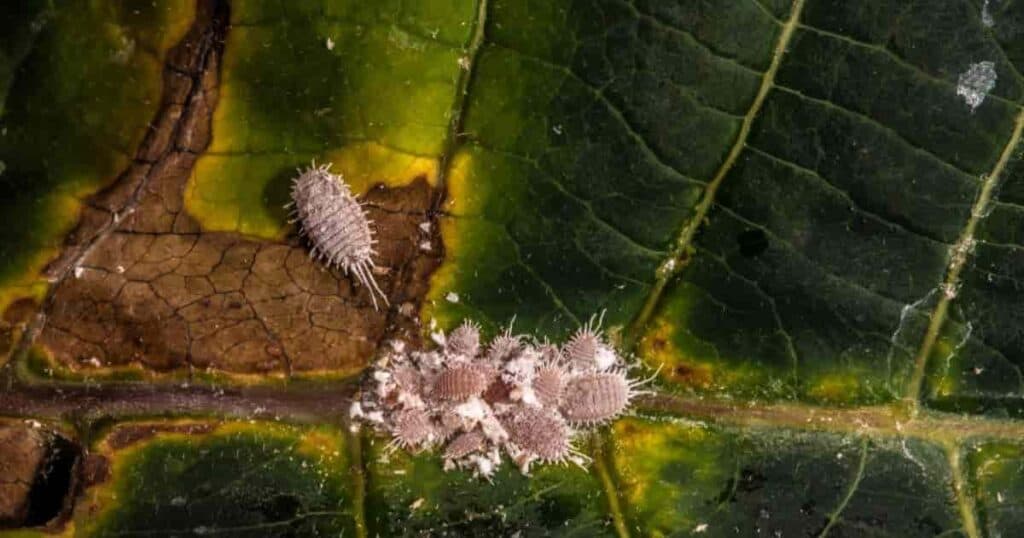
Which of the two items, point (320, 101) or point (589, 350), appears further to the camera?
point (589, 350)

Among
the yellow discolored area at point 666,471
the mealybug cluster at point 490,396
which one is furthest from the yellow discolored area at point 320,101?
the yellow discolored area at point 666,471

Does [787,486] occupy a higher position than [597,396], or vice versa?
[597,396]

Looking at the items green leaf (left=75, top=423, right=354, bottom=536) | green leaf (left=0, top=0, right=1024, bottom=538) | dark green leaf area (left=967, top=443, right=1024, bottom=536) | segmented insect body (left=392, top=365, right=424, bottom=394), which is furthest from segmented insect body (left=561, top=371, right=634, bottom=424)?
dark green leaf area (left=967, top=443, right=1024, bottom=536)

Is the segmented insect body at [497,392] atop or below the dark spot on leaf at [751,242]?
below

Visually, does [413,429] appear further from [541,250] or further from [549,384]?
[541,250]

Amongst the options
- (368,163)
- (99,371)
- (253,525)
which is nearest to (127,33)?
(368,163)

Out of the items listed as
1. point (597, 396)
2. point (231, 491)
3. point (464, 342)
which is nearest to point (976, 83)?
point (597, 396)

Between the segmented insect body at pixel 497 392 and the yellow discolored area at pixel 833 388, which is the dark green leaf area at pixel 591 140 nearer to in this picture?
the segmented insect body at pixel 497 392

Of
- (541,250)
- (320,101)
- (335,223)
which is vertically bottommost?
(335,223)
